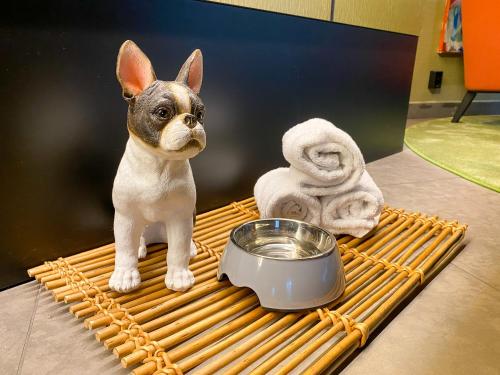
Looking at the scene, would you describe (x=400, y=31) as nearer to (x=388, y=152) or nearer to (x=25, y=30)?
(x=388, y=152)

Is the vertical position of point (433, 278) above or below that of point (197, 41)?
below

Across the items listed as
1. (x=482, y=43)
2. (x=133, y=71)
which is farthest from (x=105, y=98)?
(x=482, y=43)

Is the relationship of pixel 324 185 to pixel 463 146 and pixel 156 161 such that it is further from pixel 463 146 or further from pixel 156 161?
pixel 463 146

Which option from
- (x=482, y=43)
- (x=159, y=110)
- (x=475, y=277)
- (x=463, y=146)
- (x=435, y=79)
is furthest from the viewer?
(x=435, y=79)

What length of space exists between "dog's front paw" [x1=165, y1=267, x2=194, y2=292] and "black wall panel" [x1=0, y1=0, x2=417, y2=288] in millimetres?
228

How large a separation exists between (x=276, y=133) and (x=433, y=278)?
0.54m

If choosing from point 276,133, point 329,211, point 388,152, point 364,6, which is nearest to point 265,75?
point 276,133

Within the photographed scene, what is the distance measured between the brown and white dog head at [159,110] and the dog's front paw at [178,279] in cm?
20

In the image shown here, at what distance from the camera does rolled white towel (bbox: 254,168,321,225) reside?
830 mm

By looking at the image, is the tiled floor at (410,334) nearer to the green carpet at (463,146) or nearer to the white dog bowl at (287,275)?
the white dog bowl at (287,275)

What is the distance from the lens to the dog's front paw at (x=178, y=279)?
657mm

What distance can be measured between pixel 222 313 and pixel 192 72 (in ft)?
1.19

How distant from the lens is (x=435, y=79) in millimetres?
2633

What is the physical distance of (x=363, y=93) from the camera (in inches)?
53.8
